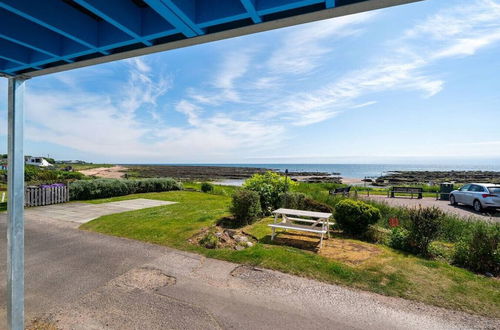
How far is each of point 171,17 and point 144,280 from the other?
4687mm

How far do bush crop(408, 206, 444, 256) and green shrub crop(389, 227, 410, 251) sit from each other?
0.12 metres

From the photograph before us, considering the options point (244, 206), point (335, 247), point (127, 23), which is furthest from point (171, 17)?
point (244, 206)

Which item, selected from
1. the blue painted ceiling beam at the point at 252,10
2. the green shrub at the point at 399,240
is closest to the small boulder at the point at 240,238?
the green shrub at the point at 399,240

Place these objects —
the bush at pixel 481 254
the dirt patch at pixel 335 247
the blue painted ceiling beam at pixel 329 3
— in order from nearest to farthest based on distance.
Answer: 1. the blue painted ceiling beam at pixel 329 3
2. the bush at pixel 481 254
3. the dirt patch at pixel 335 247

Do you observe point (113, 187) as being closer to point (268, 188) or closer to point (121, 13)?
point (268, 188)

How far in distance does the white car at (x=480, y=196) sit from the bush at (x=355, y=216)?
10522mm

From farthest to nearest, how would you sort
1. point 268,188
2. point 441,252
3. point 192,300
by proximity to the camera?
point 268,188 < point 441,252 < point 192,300

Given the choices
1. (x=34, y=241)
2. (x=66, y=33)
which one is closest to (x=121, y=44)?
(x=66, y=33)

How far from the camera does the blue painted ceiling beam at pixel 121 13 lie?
2.08 meters

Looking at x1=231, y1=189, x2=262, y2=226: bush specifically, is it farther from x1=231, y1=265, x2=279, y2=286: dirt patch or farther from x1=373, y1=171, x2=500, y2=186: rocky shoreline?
x1=373, y1=171, x2=500, y2=186: rocky shoreline

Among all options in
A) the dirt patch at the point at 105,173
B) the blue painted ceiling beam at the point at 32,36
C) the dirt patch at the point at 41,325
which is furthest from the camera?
the dirt patch at the point at 105,173

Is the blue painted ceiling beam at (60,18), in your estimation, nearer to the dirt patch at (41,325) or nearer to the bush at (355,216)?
the dirt patch at (41,325)

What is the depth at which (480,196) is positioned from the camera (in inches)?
569

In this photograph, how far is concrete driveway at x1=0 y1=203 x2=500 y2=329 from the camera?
376 centimetres
